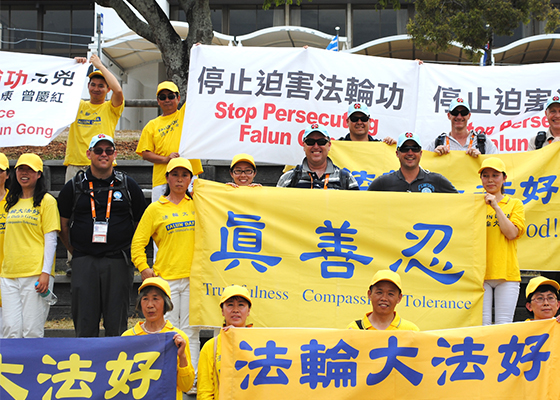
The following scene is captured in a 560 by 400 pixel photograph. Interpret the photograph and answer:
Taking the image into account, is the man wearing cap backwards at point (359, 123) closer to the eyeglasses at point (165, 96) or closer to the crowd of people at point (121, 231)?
the crowd of people at point (121, 231)

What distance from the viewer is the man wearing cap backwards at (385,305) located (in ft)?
14.0

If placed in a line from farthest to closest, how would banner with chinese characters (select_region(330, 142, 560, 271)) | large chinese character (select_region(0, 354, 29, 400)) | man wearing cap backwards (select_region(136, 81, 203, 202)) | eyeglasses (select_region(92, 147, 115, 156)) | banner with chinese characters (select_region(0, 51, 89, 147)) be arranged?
banner with chinese characters (select_region(0, 51, 89, 147)) → man wearing cap backwards (select_region(136, 81, 203, 202)) → banner with chinese characters (select_region(330, 142, 560, 271)) → eyeglasses (select_region(92, 147, 115, 156)) → large chinese character (select_region(0, 354, 29, 400))

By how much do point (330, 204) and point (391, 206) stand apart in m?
0.51

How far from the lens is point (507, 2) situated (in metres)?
14.8

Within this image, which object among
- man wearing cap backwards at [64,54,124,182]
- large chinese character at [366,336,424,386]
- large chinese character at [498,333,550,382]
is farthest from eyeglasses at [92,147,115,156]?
large chinese character at [498,333,550,382]

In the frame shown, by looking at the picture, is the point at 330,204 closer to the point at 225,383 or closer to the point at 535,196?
the point at 225,383

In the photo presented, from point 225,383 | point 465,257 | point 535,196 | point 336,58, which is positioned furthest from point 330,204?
point 336,58

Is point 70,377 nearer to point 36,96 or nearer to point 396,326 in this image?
point 396,326

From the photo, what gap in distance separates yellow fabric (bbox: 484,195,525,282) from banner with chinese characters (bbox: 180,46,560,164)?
2125 mm

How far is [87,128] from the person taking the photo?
278 inches

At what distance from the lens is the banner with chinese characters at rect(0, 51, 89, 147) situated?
7336 millimetres

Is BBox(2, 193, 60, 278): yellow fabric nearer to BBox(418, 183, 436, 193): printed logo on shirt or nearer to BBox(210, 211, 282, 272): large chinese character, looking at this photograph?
BBox(210, 211, 282, 272): large chinese character

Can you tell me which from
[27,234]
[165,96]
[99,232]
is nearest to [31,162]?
[27,234]

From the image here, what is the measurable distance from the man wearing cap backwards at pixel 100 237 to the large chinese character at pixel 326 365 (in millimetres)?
2043
